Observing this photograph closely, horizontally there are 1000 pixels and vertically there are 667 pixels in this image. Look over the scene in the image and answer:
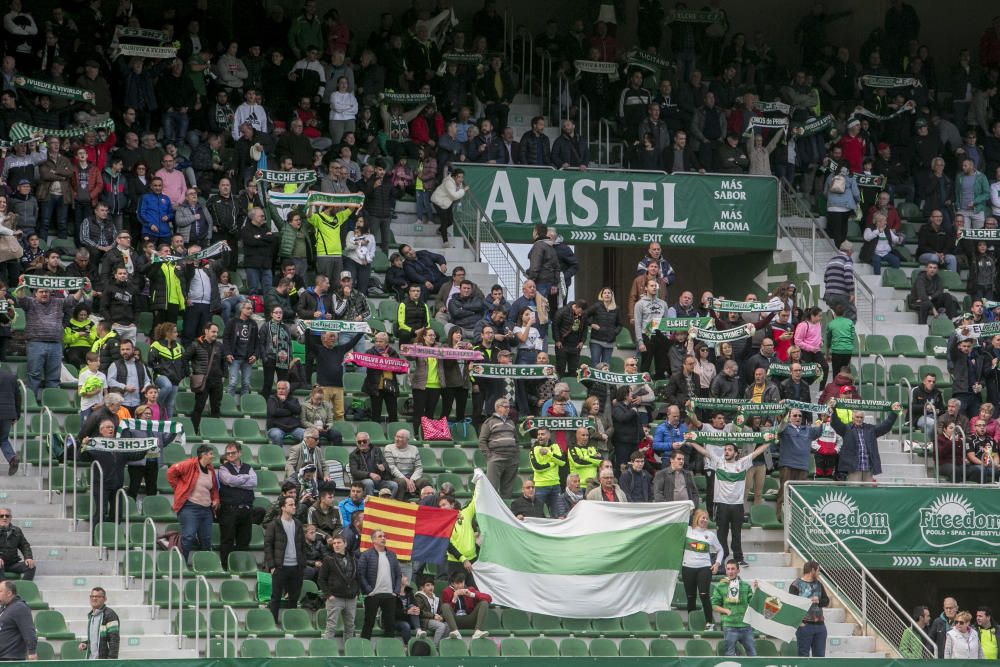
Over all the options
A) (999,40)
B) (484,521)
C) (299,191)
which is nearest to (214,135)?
(299,191)

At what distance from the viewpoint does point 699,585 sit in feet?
75.7

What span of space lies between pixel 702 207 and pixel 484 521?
10705mm

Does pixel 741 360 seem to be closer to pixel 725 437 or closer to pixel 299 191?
pixel 725 437

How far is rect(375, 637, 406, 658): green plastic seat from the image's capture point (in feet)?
68.3

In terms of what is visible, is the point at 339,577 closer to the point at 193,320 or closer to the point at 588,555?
the point at 588,555

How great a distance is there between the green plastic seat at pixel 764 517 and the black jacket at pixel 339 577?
587 cm

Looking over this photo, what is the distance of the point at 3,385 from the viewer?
73.2 ft

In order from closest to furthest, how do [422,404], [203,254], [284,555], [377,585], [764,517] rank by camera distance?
[377,585] < [284,555] < [764,517] < [422,404] < [203,254]

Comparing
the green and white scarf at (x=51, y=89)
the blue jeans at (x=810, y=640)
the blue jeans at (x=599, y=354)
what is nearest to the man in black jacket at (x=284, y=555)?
the blue jeans at (x=810, y=640)

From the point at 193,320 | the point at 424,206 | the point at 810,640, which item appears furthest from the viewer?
the point at 424,206

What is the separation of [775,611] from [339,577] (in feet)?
15.8

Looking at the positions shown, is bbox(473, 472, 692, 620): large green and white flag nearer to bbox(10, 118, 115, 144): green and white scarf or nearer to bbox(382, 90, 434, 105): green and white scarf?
bbox(10, 118, 115, 144): green and white scarf

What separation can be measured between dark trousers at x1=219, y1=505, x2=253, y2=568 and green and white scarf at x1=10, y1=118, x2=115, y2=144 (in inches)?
291

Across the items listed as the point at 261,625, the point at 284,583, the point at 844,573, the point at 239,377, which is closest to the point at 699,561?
the point at 844,573
